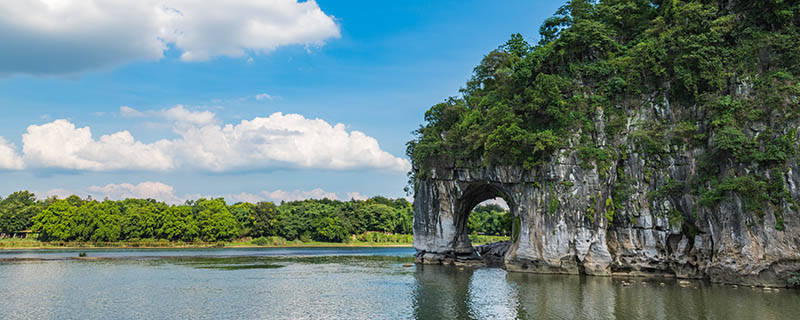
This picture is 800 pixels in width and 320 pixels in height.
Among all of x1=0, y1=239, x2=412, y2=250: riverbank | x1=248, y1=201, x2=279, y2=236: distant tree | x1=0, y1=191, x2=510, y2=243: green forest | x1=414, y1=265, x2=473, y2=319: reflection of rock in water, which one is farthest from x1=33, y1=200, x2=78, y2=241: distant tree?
x1=414, y1=265, x2=473, y2=319: reflection of rock in water

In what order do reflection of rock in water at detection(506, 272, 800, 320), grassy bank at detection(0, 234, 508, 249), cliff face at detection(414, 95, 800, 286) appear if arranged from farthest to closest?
grassy bank at detection(0, 234, 508, 249)
cliff face at detection(414, 95, 800, 286)
reflection of rock in water at detection(506, 272, 800, 320)

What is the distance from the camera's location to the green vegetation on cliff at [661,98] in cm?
2795

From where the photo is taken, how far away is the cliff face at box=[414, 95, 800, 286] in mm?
27078

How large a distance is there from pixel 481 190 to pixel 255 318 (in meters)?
30.2

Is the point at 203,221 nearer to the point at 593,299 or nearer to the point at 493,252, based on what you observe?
the point at 493,252

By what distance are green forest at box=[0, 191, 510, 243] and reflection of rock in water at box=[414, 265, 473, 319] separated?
2119cm

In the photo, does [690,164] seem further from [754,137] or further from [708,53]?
[708,53]

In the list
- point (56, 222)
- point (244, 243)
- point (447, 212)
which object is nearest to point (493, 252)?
point (447, 212)

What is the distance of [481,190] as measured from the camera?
47.5m

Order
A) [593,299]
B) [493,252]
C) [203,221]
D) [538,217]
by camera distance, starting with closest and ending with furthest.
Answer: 1. [593,299]
2. [538,217]
3. [493,252]
4. [203,221]

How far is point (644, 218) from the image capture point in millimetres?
33438

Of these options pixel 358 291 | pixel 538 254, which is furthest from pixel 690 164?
pixel 358 291

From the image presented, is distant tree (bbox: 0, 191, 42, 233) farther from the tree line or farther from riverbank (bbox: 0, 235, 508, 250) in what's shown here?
riverbank (bbox: 0, 235, 508, 250)

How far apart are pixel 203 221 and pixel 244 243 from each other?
845 centimetres
